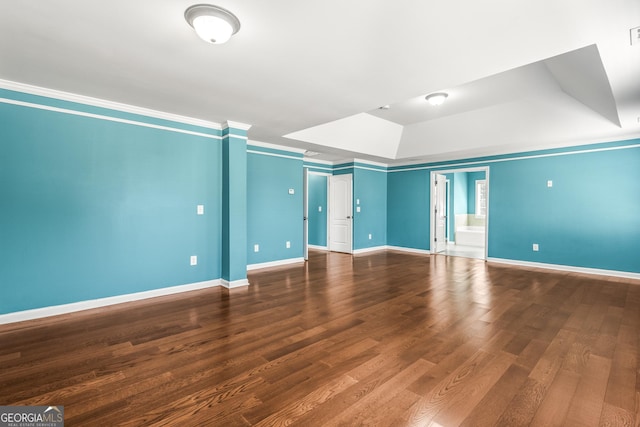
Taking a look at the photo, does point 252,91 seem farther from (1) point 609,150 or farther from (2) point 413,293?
(1) point 609,150

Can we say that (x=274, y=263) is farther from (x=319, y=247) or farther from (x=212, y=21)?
(x=212, y=21)

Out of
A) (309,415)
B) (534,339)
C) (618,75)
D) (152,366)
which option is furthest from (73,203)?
(618,75)

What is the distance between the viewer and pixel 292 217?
6.44m

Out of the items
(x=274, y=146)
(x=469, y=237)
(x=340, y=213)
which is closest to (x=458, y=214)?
(x=469, y=237)

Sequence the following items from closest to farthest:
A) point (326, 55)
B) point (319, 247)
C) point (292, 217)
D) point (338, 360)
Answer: point (338, 360)
point (326, 55)
point (292, 217)
point (319, 247)

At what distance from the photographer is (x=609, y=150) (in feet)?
17.2

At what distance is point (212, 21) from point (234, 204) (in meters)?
2.93

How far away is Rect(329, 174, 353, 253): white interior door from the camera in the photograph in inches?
311

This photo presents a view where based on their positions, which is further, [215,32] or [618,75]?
[618,75]

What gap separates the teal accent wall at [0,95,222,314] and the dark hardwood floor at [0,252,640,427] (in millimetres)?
398

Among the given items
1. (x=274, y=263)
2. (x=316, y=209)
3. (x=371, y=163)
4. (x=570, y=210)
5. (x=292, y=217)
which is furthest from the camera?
(x=316, y=209)

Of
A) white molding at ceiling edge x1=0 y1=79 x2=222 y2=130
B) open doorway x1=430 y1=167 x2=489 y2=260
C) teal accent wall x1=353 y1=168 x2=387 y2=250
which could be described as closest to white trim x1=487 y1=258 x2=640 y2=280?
open doorway x1=430 y1=167 x2=489 y2=260

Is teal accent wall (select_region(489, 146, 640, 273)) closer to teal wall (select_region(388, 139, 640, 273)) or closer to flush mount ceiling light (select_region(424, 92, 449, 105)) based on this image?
teal wall (select_region(388, 139, 640, 273))

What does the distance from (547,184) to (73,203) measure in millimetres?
8016
